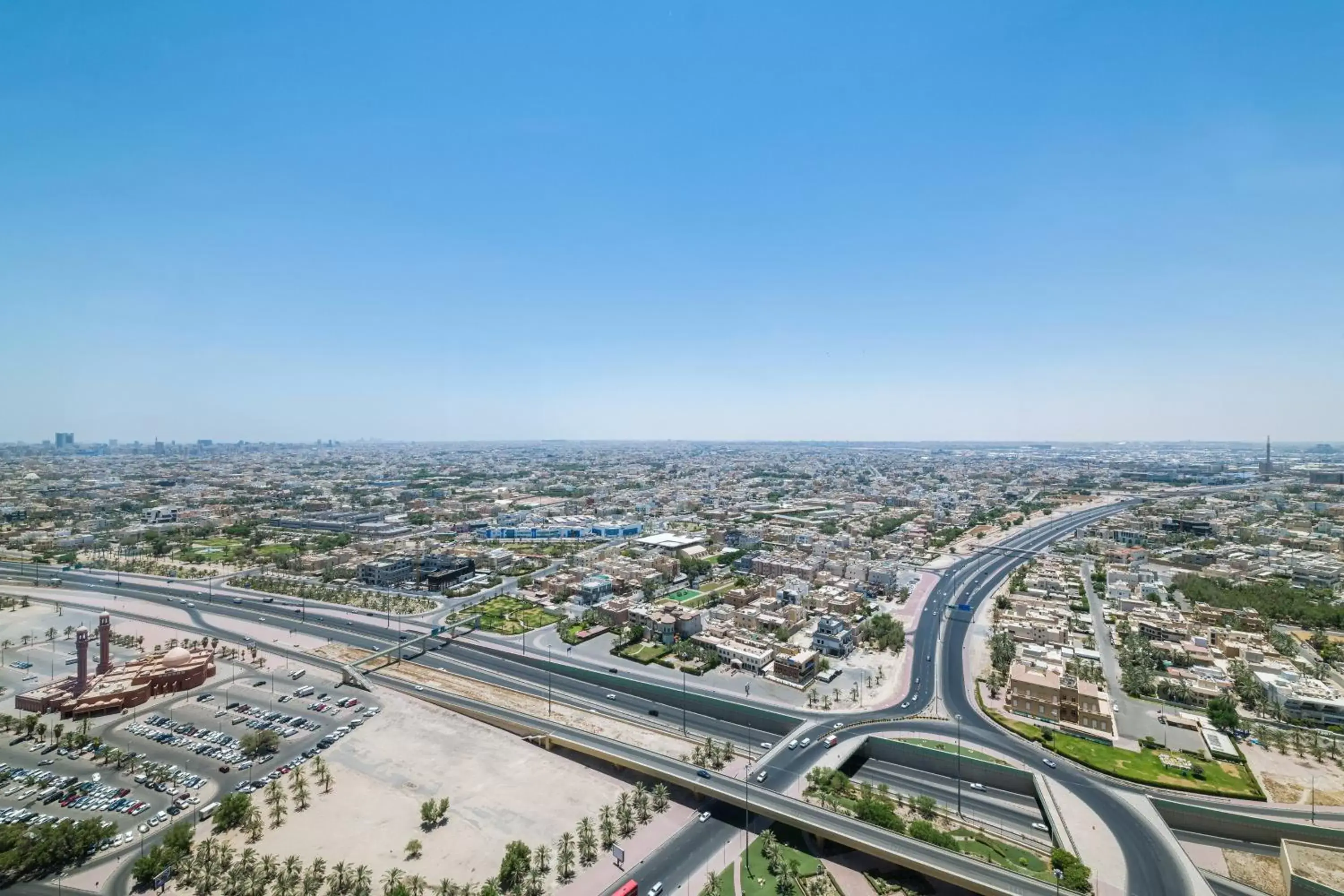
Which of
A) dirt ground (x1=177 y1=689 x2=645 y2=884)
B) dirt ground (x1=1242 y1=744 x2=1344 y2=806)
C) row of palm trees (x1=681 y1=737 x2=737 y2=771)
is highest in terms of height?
row of palm trees (x1=681 y1=737 x2=737 y2=771)

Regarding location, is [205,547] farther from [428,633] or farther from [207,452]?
[207,452]

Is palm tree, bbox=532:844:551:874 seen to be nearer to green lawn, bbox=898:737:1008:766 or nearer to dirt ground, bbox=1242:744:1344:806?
green lawn, bbox=898:737:1008:766

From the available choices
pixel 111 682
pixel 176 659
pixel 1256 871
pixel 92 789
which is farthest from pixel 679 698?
pixel 111 682

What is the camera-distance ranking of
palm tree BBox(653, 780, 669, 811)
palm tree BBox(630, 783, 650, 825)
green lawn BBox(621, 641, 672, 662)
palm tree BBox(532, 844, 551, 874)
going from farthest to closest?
green lawn BBox(621, 641, 672, 662), palm tree BBox(653, 780, 669, 811), palm tree BBox(630, 783, 650, 825), palm tree BBox(532, 844, 551, 874)

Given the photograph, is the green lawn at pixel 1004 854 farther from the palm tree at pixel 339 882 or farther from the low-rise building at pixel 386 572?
the low-rise building at pixel 386 572

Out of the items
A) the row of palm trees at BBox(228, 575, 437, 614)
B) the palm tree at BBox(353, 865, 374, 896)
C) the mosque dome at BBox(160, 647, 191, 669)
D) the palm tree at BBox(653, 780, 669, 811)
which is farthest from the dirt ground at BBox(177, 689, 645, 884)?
the row of palm trees at BBox(228, 575, 437, 614)

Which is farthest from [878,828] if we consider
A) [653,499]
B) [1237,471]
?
[1237,471]

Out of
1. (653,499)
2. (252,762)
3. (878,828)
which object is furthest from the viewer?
(653,499)
